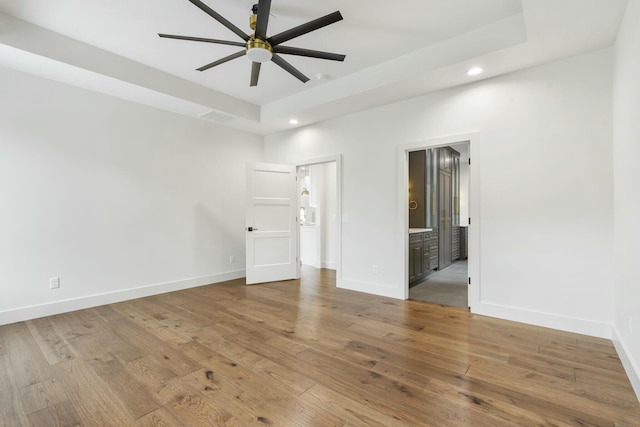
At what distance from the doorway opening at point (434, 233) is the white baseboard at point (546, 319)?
283 mm

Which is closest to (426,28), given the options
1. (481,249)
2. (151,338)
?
(481,249)

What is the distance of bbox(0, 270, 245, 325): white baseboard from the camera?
332 cm

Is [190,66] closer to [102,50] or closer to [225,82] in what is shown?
[225,82]

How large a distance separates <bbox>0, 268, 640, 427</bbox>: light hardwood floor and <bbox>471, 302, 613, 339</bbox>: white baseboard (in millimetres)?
124

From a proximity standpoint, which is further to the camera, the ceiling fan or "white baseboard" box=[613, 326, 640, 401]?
the ceiling fan

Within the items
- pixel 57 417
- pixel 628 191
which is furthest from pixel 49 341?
pixel 628 191

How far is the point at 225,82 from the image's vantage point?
423 centimetres

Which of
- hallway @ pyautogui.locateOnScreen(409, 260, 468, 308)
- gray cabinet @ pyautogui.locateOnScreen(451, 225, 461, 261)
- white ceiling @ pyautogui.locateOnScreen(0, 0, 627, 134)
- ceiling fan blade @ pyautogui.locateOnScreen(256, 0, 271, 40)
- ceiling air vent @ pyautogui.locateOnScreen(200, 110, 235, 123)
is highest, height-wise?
white ceiling @ pyautogui.locateOnScreen(0, 0, 627, 134)

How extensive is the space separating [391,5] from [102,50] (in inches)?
128

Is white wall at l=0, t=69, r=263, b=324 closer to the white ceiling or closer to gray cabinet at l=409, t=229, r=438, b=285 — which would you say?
the white ceiling

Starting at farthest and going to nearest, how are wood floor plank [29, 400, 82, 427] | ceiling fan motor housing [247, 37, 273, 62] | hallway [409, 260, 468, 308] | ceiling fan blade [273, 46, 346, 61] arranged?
hallway [409, 260, 468, 308] < ceiling fan blade [273, 46, 346, 61] < ceiling fan motor housing [247, 37, 273, 62] < wood floor plank [29, 400, 82, 427]

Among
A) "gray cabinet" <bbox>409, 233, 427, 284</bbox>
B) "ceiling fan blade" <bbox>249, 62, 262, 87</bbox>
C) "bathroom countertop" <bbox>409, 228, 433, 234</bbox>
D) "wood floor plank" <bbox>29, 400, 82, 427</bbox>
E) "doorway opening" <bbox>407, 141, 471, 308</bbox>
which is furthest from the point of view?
"bathroom countertop" <bbox>409, 228, 433, 234</bbox>

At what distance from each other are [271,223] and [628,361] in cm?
449

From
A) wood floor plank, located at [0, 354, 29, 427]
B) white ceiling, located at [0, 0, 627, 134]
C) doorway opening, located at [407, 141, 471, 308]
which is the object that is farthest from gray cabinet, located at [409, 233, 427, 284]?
wood floor plank, located at [0, 354, 29, 427]
